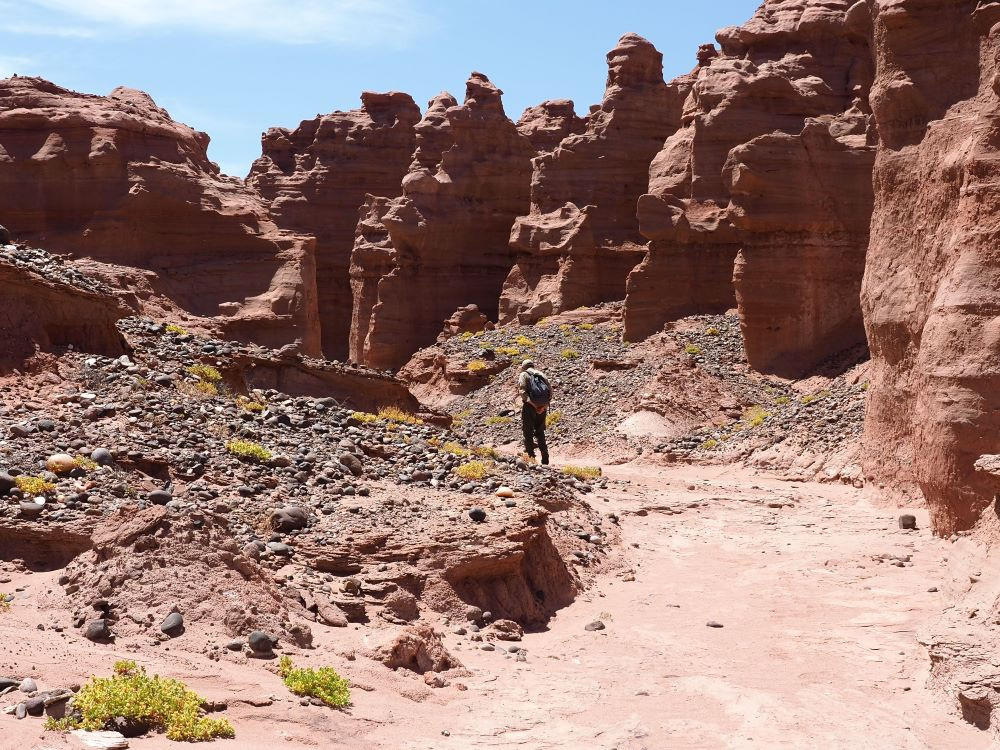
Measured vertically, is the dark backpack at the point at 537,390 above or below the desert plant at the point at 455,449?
above

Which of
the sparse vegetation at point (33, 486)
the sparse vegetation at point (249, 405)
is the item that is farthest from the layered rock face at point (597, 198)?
the sparse vegetation at point (33, 486)

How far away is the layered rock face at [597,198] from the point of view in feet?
133

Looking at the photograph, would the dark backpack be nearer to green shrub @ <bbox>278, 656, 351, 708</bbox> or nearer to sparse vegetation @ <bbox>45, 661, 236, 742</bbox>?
green shrub @ <bbox>278, 656, 351, 708</bbox>

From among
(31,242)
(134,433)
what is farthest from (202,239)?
(134,433)

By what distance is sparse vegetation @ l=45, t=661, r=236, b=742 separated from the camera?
21.7ft

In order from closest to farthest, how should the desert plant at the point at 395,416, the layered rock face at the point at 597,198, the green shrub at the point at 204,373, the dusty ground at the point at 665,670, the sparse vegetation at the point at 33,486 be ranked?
1. the dusty ground at the point at 665,670
2. the sparse vegetation at the point at 33,486
3. the green shrub at the point at 204,373
4. the desert plant at the point at 395,416
5. the layered rock face at the point at 597,198

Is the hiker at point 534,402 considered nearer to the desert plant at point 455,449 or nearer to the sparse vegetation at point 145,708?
the desert plant at point 455,449

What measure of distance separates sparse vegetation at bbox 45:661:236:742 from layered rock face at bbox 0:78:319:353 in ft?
86.8

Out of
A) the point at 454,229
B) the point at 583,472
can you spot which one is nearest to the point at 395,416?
the point at 583,472

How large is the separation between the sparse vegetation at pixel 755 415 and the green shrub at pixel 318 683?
1960 cm

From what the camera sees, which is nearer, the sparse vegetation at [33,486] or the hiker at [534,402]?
the sparse vegetation at [33,486]

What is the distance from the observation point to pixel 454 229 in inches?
1784

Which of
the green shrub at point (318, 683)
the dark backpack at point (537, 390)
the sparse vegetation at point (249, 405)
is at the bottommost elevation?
the green shrub at point (318, 683)

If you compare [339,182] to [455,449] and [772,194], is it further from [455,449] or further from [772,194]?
[455,449]
